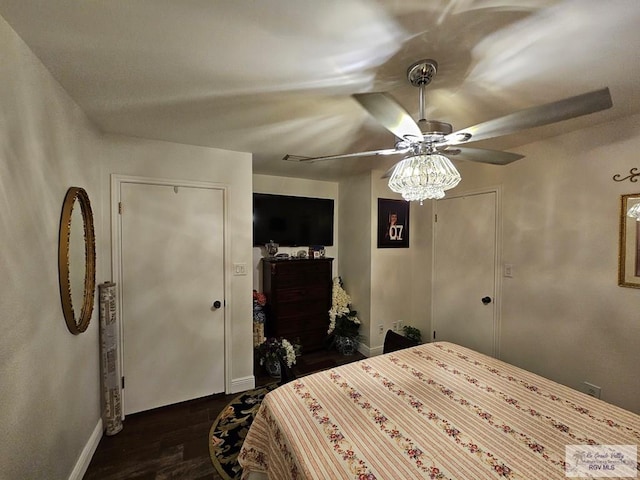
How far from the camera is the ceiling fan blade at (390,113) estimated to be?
3.44 feet

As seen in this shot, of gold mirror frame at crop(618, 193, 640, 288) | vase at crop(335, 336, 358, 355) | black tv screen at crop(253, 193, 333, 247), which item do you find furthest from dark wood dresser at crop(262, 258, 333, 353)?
gold mirror frame at crop(618, 193, 640, 288)

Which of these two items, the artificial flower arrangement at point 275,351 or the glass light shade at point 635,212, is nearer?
the glass light shade at point 635,212

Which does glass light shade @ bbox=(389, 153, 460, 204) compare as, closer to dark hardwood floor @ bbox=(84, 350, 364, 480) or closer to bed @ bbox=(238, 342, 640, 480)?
bed @ bbox=(238, 342, 640, 480)

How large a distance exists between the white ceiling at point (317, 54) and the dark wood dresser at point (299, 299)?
180cm

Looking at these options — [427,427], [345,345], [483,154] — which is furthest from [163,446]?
[483,154]

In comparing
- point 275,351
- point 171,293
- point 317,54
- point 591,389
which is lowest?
point 275,351

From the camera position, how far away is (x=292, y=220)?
11.2 feet

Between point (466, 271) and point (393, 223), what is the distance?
1.00 metres

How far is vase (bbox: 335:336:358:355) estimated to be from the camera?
132 inches

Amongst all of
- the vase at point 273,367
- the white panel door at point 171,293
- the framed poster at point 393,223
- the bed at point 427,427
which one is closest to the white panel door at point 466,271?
the framed poster at point 393,223

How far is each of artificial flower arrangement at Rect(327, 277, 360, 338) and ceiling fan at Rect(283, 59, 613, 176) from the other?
2.48 m

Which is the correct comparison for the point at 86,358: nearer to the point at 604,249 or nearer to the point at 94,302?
the point at 94,302

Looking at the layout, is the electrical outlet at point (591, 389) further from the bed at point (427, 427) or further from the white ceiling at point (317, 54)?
the white ceiling at point (317, 54)

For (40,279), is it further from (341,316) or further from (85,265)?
(341,316)
